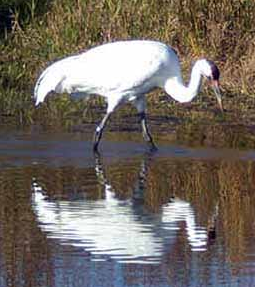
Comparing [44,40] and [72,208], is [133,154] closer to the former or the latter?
[72,208]

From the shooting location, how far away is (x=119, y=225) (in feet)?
28.5

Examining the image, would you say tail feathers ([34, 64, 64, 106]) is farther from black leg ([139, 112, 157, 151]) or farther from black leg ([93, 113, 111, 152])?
black leg ([139, 112, 157, 151])

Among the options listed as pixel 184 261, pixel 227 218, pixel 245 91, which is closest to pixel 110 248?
pixel 184 261

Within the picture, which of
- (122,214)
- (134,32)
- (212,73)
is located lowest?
(122,214)

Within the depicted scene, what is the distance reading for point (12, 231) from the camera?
8.44m

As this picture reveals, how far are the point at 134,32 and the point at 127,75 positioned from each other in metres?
4.26

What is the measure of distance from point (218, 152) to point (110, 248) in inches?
168

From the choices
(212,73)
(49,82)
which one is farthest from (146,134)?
(49,82)

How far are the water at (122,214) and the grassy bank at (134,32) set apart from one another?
340cm

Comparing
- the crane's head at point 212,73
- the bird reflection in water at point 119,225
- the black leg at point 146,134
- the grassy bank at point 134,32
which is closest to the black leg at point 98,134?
the black leg at point 146,134

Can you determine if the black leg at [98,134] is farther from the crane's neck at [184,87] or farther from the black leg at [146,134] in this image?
the crane's neck at [184,87]

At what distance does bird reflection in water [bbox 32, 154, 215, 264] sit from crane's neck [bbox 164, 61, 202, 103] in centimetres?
261

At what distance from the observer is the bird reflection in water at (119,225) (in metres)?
7.94

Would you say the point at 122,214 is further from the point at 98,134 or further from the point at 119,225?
the point at 98,134
